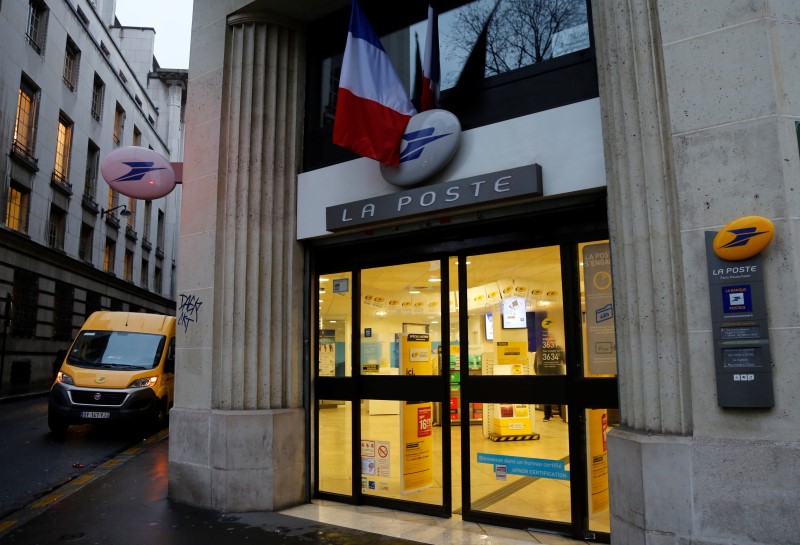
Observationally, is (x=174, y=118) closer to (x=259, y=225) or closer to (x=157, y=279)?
(x=157, y=279)

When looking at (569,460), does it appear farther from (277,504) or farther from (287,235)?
(287,235)

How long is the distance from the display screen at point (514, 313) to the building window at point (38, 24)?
2669 cm

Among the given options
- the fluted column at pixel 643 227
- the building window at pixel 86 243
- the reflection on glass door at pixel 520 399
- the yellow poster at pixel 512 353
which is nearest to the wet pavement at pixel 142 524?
the reflection on glass door at pixel 520 399

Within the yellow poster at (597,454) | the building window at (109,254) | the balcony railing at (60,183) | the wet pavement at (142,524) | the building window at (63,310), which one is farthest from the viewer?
the building window at (109,254)

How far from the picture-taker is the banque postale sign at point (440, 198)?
222 inches

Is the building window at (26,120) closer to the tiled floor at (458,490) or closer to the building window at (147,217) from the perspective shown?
the building window at (147,217)

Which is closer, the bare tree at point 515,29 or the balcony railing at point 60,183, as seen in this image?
the bare tree at point 515,29

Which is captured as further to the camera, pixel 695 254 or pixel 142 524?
pixel 142 524

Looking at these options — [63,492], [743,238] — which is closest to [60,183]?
[63,492]

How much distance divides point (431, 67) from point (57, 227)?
2676 centimetres

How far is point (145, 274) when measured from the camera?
41469 millimetres

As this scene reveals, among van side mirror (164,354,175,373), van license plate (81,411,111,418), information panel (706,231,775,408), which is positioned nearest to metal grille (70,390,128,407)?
van license plate (81,411,111,418)

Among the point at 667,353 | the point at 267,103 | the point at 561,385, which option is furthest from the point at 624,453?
the point at 267,103

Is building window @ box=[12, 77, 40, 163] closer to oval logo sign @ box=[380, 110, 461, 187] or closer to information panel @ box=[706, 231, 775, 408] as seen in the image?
oval logo sign @ box=[380, 110, 461, 187]
